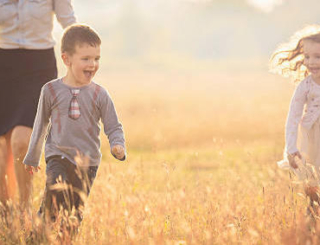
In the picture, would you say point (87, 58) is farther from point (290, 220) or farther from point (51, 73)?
point (290, 220)

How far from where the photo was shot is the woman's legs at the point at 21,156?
4.77 m

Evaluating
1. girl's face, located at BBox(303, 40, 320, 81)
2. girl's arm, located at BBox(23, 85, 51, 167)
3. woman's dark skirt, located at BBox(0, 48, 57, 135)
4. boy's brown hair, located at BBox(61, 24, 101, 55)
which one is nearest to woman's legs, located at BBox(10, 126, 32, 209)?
woman's dark skirt, located at BBox(0, 48, 57, 135)

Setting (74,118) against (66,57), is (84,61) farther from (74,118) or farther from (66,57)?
(74,118)

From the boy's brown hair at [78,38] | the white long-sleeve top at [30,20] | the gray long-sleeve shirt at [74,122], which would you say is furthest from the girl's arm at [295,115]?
the white long-sleeve top at [30,20]

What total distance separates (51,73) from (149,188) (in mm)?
3129

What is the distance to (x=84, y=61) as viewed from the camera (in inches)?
155

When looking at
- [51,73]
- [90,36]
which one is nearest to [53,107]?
[90,36]

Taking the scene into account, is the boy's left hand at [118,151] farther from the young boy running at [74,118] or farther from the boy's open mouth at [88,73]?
the boy's open mouth at [88,73]

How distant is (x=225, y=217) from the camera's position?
13.6 ft

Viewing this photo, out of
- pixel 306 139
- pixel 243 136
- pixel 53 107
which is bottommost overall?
pixel 243 136

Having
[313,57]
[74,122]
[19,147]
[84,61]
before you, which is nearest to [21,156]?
Result: [19,147]

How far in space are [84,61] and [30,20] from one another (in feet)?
4.27

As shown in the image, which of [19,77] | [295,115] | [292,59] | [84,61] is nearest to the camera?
[84,61]

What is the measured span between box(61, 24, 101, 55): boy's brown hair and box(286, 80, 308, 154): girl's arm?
1.77 metres
